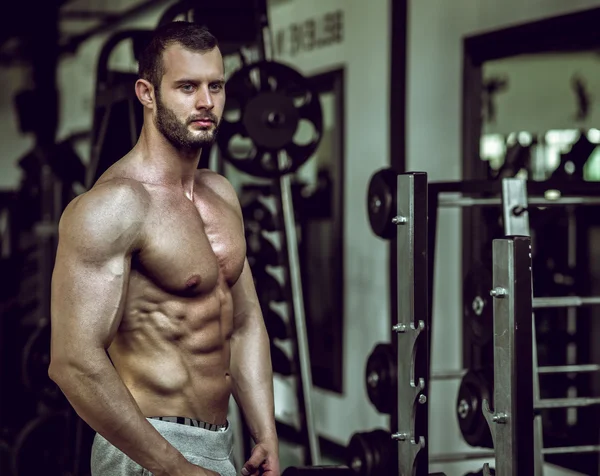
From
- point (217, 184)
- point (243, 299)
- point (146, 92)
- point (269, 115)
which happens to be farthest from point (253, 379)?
point (269, 115)

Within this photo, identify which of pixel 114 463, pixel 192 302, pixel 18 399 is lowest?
pixel 18 399

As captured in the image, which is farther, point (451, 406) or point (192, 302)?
point (451, 406)

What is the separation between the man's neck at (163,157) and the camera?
184cm

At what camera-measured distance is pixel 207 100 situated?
1781mm

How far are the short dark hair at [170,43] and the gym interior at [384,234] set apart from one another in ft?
2.31

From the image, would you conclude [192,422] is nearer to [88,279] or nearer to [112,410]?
[112,410]

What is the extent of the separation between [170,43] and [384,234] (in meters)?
1.18

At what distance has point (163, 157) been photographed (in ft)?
6.08

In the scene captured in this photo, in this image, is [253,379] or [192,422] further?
[253,379]

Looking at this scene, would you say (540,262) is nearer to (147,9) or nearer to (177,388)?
(177,388)

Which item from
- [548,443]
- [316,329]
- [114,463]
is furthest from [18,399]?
[114,463]

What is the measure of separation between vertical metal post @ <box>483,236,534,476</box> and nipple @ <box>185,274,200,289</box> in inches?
24.3

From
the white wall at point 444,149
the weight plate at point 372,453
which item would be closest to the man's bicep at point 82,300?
the weight plate at point 372,453

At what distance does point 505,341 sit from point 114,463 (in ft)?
2.70
